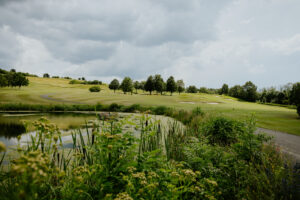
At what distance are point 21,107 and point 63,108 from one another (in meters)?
5.53

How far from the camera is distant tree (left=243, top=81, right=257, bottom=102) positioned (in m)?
53.2

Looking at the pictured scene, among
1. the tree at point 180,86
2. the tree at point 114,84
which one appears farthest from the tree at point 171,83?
the tree at point 114,84

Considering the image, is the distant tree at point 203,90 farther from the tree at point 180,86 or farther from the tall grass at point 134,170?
the tall grass at point 134,170

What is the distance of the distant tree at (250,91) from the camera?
53.2m

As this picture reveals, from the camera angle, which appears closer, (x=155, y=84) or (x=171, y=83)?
(x=171, y=83)

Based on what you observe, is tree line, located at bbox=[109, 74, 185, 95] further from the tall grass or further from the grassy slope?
the tall grass

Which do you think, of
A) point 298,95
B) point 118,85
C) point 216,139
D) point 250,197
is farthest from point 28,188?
point 118,85

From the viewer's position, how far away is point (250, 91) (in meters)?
53.8

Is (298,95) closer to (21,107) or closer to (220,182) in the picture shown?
(220,182)

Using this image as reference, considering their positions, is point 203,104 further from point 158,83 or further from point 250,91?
point 250,91

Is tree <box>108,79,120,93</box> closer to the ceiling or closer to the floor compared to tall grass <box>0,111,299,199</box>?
closer to the ceiling

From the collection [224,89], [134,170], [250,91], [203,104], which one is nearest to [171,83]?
[203,104]

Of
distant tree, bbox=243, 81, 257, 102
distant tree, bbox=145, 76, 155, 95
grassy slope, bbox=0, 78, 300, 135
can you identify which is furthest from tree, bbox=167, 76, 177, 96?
distant tree, bbox=243, 81, 257, 102

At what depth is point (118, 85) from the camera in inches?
2520
